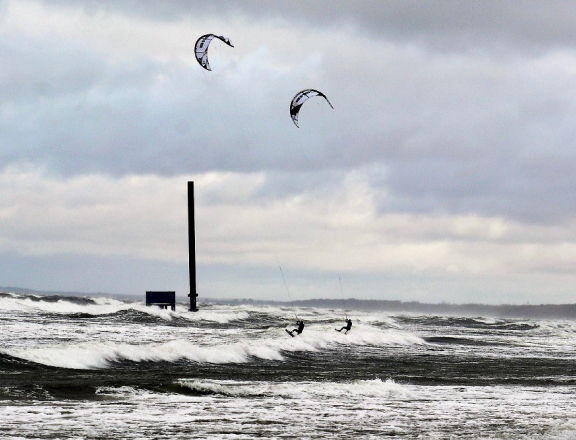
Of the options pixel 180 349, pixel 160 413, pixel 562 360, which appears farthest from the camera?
pixel 562 360

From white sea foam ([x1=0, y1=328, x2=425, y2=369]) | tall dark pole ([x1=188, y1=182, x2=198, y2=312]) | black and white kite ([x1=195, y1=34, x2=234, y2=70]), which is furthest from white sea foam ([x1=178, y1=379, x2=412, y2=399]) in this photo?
tall dark pole ([x1=188, y1=182, x2=198, y2=312])

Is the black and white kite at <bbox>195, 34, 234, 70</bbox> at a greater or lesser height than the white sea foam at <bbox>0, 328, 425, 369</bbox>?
greater

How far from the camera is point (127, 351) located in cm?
2267

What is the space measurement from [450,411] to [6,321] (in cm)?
2772

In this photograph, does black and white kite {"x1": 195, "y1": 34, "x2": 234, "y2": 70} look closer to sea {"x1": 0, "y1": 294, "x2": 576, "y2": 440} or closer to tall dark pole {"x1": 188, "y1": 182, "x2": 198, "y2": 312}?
sea {"x1": 0, "y1": 294, "x2": 576, "y2": 440}

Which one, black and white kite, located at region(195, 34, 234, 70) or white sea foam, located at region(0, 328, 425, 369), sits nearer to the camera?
white sea foam, located at region(0, 328, 425, 369)

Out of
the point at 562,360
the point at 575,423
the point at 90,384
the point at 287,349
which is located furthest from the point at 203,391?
the point at 562,360

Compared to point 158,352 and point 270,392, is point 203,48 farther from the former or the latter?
point 270,392

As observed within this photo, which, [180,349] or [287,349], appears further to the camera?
[287,349]

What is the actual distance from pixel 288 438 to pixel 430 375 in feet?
34.1

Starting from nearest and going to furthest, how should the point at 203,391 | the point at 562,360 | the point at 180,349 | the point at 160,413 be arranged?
the point at 160,413, the point at 203,391, the point at 180,349, the point at 562,360

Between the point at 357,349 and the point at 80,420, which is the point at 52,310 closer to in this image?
the point at 357,349

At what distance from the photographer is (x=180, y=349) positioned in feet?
79.3

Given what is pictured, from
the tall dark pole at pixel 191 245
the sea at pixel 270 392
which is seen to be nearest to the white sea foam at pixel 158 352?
the sea at pixel 270 392
